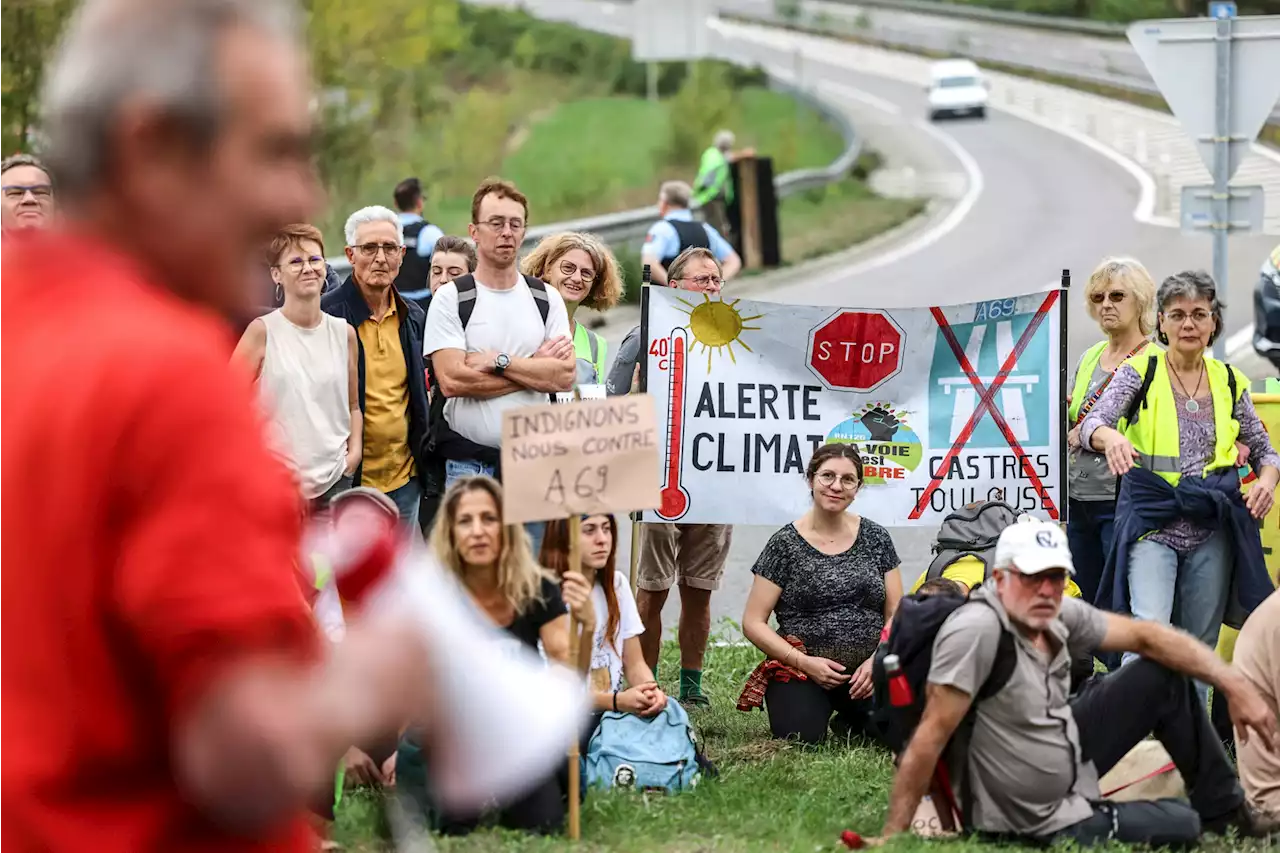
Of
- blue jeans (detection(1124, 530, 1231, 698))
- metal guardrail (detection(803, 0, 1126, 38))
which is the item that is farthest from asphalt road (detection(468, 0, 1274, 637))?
metal guardrail (detection(803, 0, 1126, 38))

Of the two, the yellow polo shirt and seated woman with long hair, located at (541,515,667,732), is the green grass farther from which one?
seated woman with long hair, located at (541,515,667,732)

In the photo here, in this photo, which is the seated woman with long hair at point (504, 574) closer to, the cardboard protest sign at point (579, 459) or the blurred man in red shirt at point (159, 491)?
the cardboard protest sign at point (579, 459)

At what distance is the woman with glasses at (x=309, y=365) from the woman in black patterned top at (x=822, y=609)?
1.94 m

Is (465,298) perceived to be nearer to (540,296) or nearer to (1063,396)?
(540,296)

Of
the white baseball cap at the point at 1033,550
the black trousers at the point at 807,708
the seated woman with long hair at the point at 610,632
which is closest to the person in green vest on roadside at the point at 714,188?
the black trousers at the point at 807,708

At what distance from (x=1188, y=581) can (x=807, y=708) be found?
1.75 m

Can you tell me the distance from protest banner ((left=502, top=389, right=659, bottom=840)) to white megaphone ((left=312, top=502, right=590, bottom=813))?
14.5ft

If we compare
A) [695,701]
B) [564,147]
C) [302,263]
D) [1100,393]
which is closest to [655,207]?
[1100,393]

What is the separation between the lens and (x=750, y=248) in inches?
953

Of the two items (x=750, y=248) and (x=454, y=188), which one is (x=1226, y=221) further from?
(x=454, y=188)

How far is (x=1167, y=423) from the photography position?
314 inches

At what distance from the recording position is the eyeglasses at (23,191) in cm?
772

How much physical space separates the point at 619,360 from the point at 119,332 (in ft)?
24.7

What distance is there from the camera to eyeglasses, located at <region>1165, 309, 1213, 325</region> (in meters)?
8.08
